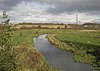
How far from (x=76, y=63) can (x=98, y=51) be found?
943cm

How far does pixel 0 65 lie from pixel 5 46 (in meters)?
1.75

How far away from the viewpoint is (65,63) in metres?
42.5

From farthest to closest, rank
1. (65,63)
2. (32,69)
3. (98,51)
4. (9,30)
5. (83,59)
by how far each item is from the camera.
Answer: (98,51)
(83,59)
(65,63)
(32,69)
(9,30)

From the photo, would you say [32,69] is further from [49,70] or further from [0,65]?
[0,65]

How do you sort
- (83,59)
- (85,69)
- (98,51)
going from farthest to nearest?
(98,51)
(83,59)
(85,69)

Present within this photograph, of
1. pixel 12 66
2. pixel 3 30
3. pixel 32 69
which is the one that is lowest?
pixel 32 69

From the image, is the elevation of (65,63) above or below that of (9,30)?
below

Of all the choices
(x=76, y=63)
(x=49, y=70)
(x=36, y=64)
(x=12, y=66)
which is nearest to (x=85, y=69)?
(x=76, y=63)

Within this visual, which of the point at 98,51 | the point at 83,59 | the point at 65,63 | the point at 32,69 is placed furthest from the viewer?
the point at 98,51

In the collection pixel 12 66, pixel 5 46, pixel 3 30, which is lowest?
pixel 12 66

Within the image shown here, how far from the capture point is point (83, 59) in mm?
45688

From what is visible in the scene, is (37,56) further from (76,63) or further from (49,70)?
(76,63)

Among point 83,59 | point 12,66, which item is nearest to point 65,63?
point 83,59

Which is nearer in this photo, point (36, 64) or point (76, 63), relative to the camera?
point (36, 64)
